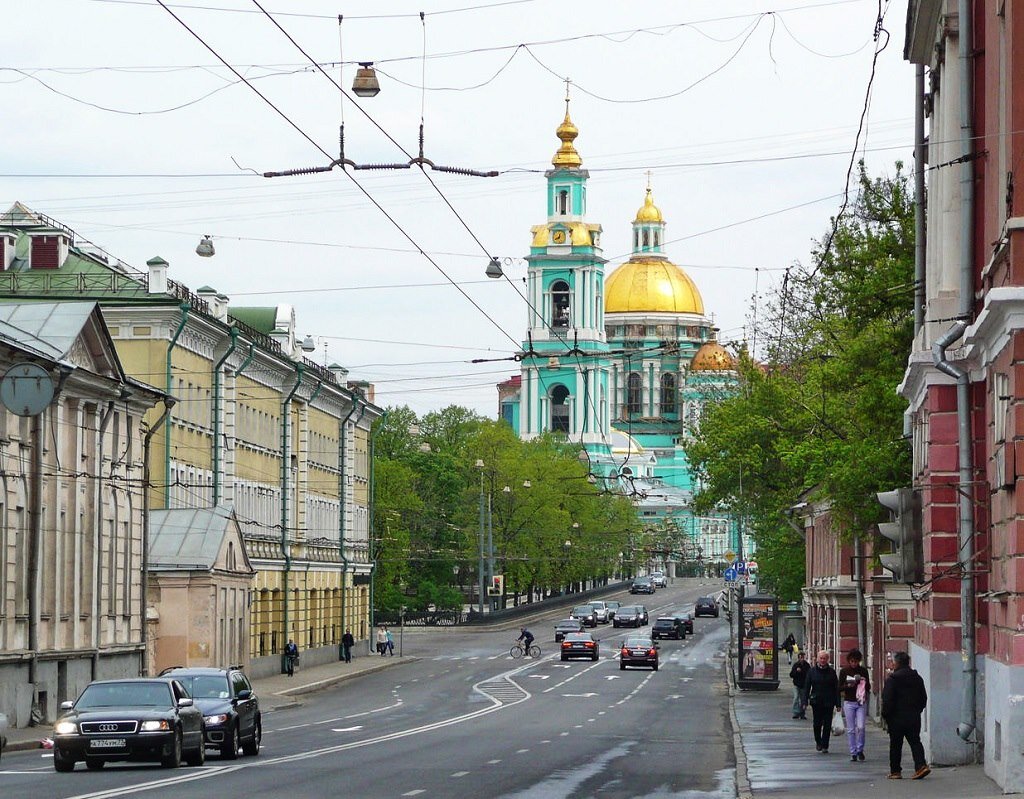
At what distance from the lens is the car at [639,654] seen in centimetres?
7775

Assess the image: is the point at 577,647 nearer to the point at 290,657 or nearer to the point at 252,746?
the point at 290,657

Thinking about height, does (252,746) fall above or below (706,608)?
above

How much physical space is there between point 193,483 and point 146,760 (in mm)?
35258

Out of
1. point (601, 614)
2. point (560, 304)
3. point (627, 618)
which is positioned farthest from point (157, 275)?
point (560, 304)

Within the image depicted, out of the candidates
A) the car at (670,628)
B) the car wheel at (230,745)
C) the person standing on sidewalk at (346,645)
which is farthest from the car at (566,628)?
the car wheel at (230,745)

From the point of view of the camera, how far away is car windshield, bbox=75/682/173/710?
26.9m

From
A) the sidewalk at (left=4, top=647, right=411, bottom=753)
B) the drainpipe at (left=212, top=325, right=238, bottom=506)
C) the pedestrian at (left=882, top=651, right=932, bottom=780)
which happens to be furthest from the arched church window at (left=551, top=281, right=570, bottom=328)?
the pedestrian at (left=882, top=651, right=932, bottom=780)

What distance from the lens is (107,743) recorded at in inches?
1035

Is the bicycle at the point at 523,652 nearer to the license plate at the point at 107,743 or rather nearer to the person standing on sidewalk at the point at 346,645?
the person standing on sidewalk at the point at 346,645

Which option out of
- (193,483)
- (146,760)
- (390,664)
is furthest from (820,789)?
(390,664)

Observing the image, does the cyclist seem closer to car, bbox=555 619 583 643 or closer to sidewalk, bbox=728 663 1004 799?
car, bbox=555 619 583 643

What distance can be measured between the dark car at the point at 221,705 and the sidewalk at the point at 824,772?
7.02 meters

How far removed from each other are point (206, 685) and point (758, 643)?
32277 mm

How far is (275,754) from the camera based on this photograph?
1237 inches
